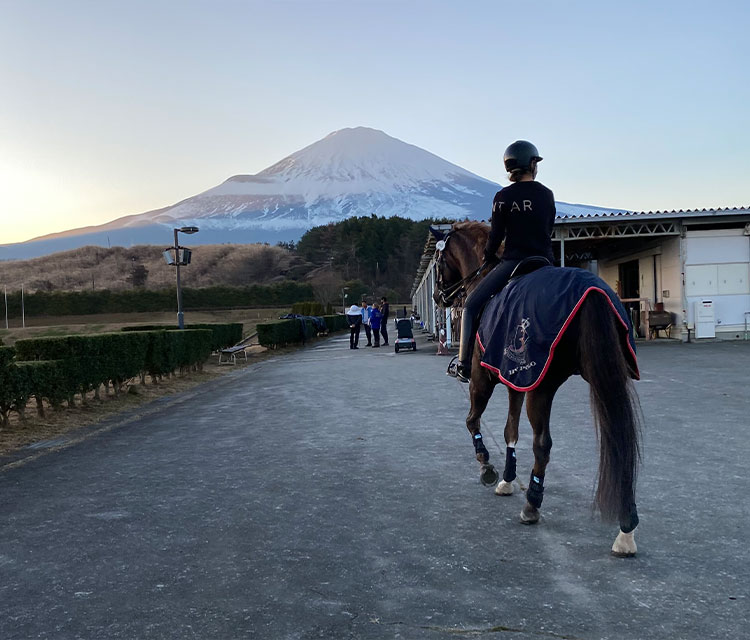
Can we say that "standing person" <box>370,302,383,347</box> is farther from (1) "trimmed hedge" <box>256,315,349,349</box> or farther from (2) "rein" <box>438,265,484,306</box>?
(2) "rein" <box>438,265,484,306</box>

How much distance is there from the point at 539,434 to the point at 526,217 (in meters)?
1.42

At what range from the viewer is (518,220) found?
4199 millimetres

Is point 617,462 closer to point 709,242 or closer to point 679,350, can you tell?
point 679,350

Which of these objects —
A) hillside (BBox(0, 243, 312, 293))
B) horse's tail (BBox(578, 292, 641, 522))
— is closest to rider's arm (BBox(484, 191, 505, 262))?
horse's tail (BBox(578, 292, 641, 522))

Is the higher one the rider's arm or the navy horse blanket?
the rider's arm

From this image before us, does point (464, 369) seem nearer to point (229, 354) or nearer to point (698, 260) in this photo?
point (229, 354)

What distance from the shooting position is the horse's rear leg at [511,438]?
13.8ft

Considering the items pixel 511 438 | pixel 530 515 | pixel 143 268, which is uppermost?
pixel 143 268

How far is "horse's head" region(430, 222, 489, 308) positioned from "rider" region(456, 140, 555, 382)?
772 mm

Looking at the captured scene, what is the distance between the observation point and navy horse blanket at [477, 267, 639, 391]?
3.32 meters

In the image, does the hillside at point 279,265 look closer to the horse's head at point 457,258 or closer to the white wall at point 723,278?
the white wall at point 723,278

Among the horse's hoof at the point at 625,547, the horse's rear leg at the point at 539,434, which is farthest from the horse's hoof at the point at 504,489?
the horse's hoof at the point at 625,547

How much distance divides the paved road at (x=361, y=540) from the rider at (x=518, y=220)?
140cm

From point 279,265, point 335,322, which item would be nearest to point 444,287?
point 335,322
